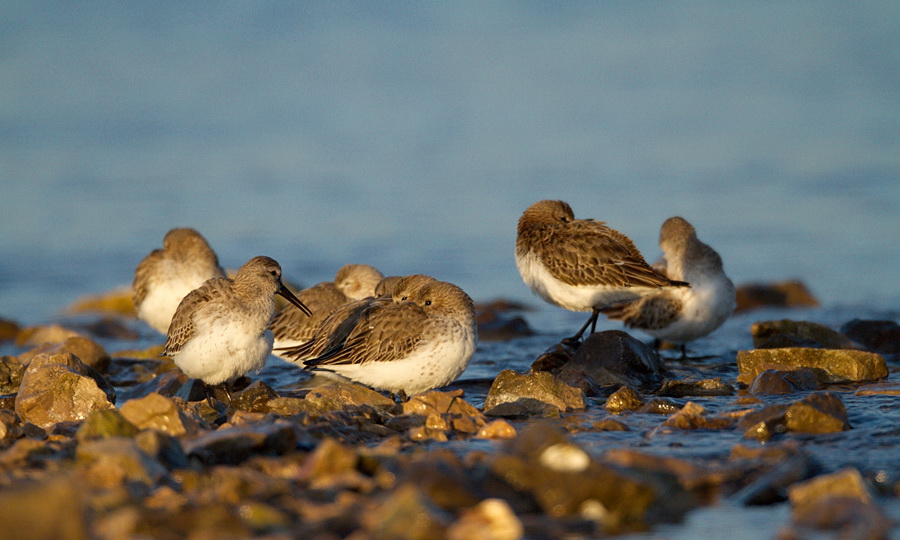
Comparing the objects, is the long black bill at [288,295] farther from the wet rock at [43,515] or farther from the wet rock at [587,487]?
the wet rock at [43,515]

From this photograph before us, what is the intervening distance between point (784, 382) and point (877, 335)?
2.91 meters

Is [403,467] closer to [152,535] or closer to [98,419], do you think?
[152,535]

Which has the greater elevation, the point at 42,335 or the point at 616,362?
the point at 42,335

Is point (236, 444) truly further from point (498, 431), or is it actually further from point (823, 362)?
point (823, 362)

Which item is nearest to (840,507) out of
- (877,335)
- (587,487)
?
(587,487)

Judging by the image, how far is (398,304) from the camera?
27.0 feet

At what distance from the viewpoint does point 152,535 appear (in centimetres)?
420

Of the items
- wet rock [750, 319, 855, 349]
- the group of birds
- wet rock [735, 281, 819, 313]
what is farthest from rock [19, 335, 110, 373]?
wet rock [735, 281, 819, 313]

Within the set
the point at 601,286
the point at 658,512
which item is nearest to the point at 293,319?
the point at 601,286

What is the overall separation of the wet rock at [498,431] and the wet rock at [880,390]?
2.87 meters

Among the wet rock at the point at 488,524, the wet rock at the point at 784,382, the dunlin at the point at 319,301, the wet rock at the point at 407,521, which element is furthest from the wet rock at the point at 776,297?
the wet rock at the point at 407,521

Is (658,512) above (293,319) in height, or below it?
below

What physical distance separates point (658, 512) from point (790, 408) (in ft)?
6.65

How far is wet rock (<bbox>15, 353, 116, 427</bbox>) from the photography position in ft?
24.5
